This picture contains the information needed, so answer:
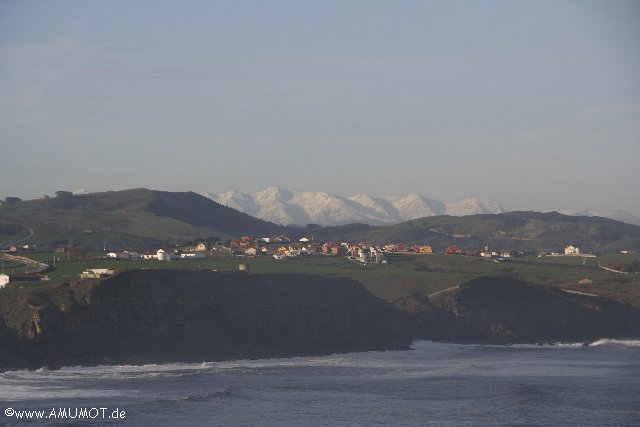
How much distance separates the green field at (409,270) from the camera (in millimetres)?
101938

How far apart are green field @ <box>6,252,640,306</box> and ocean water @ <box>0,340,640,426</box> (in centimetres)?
1983

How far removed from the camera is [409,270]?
391ft

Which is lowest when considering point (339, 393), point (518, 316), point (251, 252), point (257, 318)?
point (339, 393)

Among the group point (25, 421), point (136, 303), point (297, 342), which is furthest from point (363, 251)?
point (25, 421)

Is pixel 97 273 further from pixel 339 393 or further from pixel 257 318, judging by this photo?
pixel 339 393

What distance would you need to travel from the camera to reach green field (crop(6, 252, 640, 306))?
10194cm

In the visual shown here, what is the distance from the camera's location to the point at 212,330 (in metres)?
81.2

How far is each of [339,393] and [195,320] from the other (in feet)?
70.3

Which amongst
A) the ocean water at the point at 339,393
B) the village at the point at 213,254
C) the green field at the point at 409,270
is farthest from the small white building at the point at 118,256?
the ocean water at the point at 339,393

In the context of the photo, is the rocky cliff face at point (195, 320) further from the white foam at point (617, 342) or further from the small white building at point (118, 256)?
the small white building at point (118, 256)

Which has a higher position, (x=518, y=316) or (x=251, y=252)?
(x=251, y=252)

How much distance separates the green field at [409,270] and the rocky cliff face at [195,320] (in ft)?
22.3

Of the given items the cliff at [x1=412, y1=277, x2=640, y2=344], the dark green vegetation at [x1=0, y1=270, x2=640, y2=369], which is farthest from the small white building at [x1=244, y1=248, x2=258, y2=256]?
the cliff at [x1=412, y1=277, x2=640, y2=344]

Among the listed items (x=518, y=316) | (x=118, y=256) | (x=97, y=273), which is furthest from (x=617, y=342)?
(x=118, y=256)
